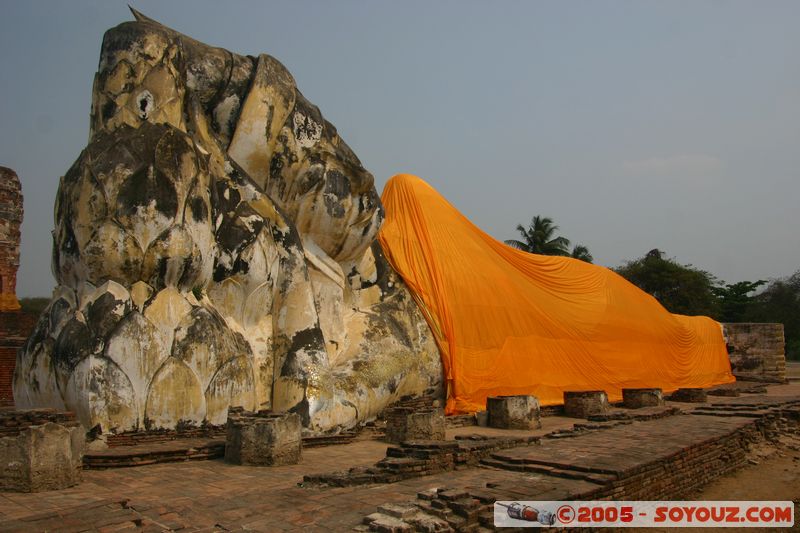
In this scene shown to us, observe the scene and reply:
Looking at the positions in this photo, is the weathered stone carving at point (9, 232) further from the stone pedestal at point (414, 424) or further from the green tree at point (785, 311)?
the green tree at point (785, 311)

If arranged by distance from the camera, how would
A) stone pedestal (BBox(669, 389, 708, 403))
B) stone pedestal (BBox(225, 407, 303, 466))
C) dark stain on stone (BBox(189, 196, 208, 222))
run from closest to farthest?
stone pedestal (BBox(225, 407, 303, 466)) → dark stain on stone (BBox(189, 196, 208, 222)) → stone pedestal (BBox(669, 389, 708, 403))

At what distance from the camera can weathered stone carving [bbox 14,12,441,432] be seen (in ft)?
22.0

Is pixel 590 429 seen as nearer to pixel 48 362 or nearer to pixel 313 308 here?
pixel 313 308

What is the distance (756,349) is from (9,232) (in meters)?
19.4

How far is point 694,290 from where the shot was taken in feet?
99.6

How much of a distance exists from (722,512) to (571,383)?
22.0 ft

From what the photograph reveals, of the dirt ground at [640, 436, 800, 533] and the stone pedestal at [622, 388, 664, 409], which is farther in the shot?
the stone pedestal at [622, 388, 664, 409]

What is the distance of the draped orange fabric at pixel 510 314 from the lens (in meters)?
10.8

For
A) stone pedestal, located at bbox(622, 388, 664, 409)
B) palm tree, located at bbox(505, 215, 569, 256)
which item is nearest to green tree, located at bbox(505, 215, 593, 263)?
palm tree, located at bbox(505, 215, 569, 256)

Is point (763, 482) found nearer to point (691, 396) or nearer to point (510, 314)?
point (510, 314)

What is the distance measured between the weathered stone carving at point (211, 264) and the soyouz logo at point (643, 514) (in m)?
3.79

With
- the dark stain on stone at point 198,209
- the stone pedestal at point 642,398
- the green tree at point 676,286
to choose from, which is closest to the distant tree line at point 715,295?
the green tree at point 676,286

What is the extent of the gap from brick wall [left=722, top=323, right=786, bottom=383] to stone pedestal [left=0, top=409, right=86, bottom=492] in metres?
17.7

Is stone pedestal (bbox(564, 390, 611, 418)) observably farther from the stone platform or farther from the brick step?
the brick step
